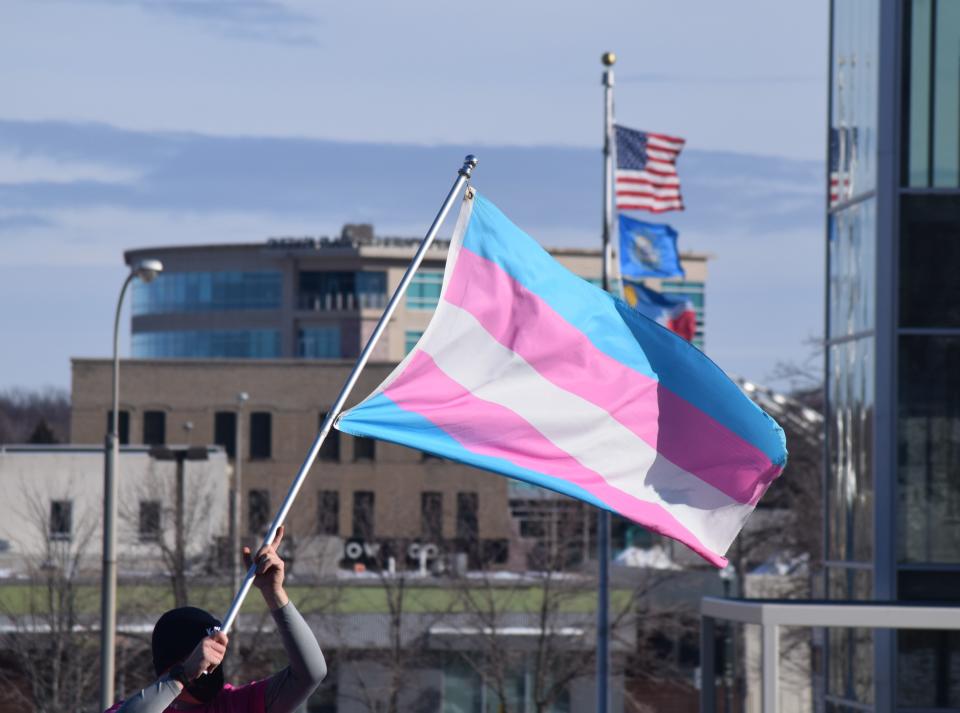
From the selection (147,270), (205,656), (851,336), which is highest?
(147,270)

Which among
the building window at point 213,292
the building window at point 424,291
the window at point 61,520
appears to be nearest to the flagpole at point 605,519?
the window at point 61,520

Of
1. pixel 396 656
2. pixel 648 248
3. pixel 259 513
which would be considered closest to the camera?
pixel 648 248

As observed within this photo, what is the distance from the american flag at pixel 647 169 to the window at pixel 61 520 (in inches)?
810

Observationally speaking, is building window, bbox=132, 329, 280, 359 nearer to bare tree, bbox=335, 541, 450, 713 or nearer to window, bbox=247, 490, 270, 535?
window, bbox=247, 490, 270, 535

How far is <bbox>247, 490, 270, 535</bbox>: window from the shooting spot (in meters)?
52.5

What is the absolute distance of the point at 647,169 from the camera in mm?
28734

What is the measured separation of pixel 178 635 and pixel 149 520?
1653 inches

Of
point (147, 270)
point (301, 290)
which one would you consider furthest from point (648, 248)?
point (301, 290)

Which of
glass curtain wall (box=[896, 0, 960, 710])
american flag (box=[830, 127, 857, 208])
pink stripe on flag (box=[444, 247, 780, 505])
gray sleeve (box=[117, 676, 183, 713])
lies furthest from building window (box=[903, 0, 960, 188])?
gray sleeve (box=[117, 676, 183, 713])

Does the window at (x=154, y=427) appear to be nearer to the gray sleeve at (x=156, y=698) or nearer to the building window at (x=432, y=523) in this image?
the building window at (x=432, y=523)

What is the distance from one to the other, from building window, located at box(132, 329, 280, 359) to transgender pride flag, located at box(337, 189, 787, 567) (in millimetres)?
110007

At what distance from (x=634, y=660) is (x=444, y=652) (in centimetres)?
457

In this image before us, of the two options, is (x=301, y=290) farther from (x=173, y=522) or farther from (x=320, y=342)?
(x=173, y=522)

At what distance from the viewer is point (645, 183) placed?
93.8 feet
